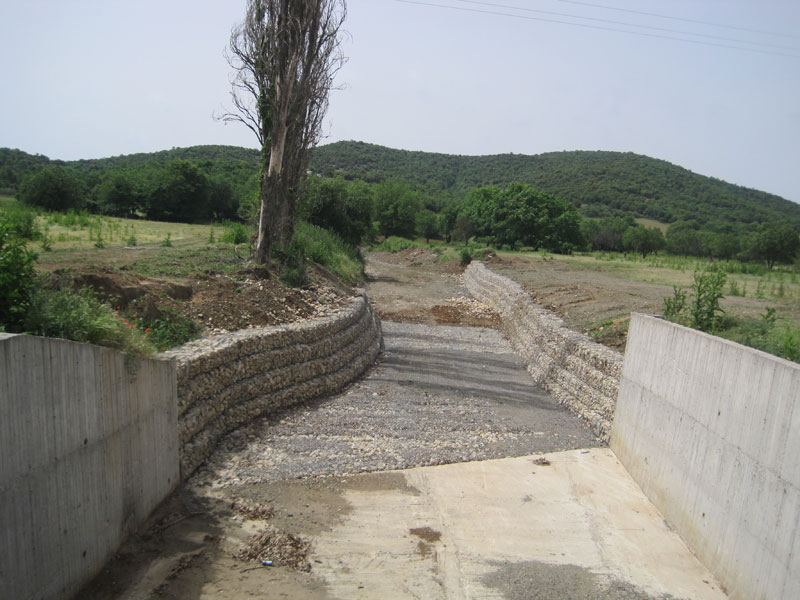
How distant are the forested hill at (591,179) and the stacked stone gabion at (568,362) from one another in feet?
219

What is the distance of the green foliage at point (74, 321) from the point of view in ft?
16.0

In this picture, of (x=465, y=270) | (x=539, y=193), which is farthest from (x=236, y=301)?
(x=539, y=193)

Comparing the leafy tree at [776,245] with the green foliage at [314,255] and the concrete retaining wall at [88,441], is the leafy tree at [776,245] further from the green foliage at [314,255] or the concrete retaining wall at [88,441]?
the concrete retaining wall at [88,441]

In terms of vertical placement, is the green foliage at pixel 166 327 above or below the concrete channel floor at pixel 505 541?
above

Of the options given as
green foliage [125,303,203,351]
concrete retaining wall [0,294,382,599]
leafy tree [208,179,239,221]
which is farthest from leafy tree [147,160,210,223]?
concrete retaining wall [0,294,382,599]

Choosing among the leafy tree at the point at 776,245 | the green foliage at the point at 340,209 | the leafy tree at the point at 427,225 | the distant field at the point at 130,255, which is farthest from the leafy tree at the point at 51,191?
the leafy tree at the point at 776,245

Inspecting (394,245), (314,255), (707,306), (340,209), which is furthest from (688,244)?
(707,306)

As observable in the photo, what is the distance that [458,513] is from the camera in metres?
7.02

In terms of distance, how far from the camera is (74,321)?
16.6 feet

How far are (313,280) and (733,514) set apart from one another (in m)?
11.9

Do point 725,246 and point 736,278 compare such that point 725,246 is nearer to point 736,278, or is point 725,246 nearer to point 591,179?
point 736,278

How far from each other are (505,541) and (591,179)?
333 feet

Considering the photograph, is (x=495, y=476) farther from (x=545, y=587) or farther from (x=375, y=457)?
(x=545, y=587)

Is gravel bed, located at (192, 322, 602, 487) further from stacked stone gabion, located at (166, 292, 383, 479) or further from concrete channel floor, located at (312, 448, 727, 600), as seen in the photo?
concrete channel floor, located at (312, 448, 727, 600)
